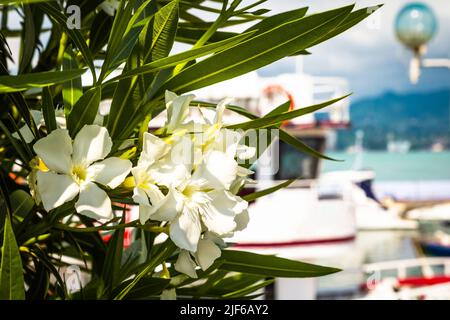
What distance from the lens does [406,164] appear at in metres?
41.1

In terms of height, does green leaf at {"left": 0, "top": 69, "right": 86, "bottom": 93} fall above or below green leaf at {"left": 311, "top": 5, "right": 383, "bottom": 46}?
below

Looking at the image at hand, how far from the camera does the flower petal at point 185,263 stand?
399 mm

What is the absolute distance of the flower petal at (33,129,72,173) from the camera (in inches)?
13.8

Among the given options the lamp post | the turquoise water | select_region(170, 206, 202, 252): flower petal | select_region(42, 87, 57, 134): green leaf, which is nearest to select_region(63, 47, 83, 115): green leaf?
select_region(42, 87, 57, 134): green leaf

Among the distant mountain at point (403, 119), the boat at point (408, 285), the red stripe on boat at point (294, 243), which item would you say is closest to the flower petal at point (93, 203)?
the boat at point (408, 285)

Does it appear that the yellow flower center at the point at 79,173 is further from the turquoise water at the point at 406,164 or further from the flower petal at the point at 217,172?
the turquoise water at the point at 406,164

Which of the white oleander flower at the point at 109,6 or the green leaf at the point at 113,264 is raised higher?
the white oleander flower at the point at 109,6

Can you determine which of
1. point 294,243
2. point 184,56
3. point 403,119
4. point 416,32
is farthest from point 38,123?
point 403,119

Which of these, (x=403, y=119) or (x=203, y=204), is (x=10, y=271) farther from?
(x=403, y=119)

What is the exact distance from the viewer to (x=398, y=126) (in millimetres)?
56125

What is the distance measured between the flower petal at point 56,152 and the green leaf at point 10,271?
4cm

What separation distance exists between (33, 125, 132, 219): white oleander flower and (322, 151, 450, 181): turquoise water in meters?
34.1

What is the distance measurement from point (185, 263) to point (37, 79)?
14 cm

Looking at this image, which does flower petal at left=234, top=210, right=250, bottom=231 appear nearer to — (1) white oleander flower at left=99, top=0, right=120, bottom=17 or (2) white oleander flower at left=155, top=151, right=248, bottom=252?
(2) white oleander flower at left=155, top=151, right=248, bottom=252
